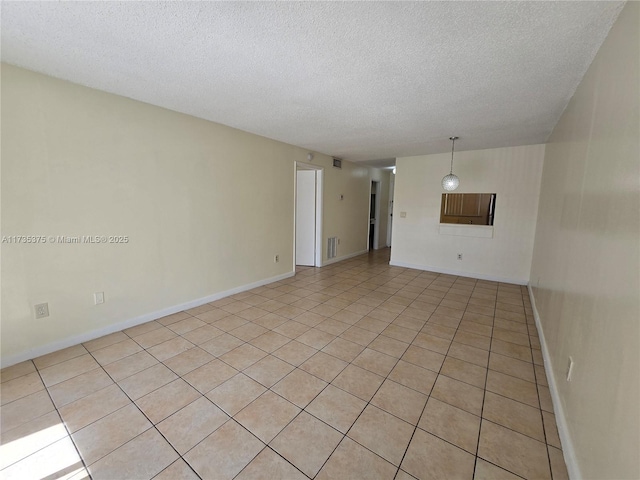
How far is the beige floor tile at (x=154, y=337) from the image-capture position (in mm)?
2562

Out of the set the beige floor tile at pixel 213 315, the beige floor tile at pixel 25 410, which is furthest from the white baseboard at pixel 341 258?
the beige floor tile at pixel 25 410

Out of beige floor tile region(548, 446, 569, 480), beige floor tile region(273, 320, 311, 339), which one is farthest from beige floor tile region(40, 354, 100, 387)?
beige floor tile region(548, 446, 569, 480)

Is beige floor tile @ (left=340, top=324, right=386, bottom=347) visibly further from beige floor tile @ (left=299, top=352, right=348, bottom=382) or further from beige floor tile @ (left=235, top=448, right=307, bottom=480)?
beige floor tile @ (left=235, top=448, right=307, bottom=480)

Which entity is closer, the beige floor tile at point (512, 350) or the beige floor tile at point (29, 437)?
the beige floor tile at point (29, 437)

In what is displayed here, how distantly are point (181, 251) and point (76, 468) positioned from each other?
2174mm

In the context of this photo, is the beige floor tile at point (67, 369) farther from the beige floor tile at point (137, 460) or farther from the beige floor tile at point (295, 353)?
the beige floor tile at point (295, 353)

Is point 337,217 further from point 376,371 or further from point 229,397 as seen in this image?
point 229,397

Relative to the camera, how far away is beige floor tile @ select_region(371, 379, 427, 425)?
5.73ft

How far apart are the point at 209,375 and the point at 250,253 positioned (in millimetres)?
2203

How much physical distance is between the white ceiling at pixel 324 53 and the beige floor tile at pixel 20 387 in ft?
7.92

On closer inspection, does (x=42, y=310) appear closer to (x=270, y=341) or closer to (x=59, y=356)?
(x=59, y=356)

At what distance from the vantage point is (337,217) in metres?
6.04

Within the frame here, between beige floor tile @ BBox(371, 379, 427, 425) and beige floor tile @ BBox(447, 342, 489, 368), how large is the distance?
2.41 feet

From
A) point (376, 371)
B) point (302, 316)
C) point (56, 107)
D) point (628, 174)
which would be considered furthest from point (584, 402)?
point (56, 107)
